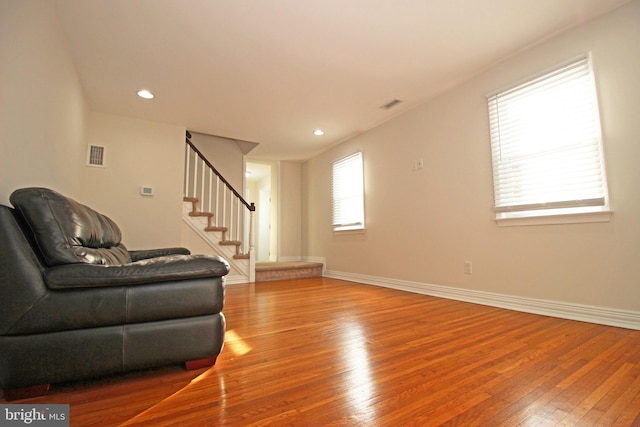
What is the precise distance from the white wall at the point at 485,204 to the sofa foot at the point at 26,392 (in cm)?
333

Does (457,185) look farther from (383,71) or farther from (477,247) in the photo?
(383,71)

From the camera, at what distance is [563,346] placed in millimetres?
1729

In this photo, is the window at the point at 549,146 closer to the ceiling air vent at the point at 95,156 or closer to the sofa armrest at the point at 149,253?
the sofa armrest at the point at 149,253

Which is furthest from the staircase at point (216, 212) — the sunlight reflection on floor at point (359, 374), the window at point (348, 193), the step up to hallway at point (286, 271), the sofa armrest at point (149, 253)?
the sunlight reflection on floor at point (359, 374)

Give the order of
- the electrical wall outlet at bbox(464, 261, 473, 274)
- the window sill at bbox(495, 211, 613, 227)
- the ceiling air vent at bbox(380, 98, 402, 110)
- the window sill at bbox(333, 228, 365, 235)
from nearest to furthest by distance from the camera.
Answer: the window sill at bbox(495, 211, 613, 227) → the electrical wall outlet at bbox(464, 261, 473, 274) → the ceiling air vent at bbox(380, 98, 402, 110) → the window sill at bbox(333, 228, 365, 235)

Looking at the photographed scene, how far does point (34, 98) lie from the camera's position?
1.89 metres

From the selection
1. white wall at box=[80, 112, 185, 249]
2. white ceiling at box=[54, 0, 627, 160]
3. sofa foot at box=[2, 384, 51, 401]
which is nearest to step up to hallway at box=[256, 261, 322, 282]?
white wall at box=[80, 112, 185, 249]

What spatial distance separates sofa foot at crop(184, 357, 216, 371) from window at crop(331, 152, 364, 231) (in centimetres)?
344

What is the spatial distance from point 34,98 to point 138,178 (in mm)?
2162

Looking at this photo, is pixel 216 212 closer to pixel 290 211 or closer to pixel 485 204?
pixel 290 211

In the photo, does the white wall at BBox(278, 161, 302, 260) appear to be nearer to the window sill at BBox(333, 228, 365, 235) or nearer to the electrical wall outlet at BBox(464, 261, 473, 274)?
the window sill at BBox(333, 228, 365, 235)

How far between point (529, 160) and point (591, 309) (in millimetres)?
1315

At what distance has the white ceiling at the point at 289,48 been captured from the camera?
2.17 metres

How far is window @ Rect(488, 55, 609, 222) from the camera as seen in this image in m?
2.27
